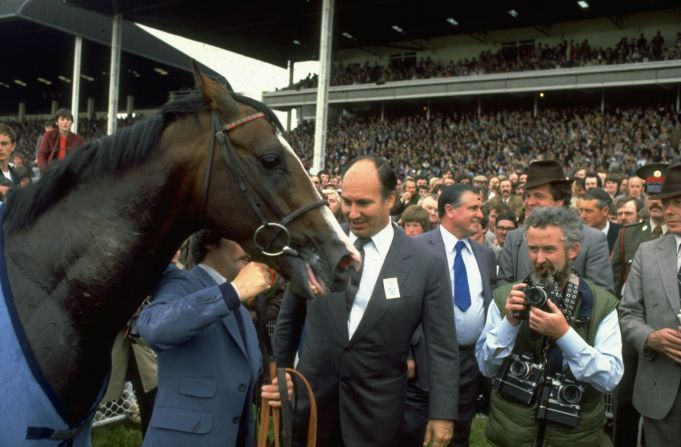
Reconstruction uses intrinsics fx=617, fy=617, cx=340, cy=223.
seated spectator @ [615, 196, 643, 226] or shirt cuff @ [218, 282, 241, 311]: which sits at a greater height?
seated spectator @ [615, 196, 643, 226]

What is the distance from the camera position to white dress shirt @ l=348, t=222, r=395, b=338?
2902 millimetres

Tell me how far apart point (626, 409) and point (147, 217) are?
3693 millimetres

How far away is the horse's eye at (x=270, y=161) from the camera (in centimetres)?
193

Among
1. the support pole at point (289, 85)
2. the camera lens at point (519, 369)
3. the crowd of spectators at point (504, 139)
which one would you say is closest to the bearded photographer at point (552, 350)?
the camera lens at point (519, 369)

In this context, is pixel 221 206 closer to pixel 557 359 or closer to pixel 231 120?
pixel 231 120

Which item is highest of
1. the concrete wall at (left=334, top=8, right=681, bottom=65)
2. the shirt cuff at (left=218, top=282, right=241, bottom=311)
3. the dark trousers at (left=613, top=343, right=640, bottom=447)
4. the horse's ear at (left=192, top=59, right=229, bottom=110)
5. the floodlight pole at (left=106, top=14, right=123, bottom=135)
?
the concrete wall at (left=334, top=8, right=681, bottom=65)

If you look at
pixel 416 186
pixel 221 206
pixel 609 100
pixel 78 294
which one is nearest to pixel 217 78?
pixel 221 206

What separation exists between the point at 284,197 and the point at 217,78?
19.6 inches

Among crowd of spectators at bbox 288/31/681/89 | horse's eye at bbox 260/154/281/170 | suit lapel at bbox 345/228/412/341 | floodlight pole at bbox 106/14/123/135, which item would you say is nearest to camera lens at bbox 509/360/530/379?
suit lapel at bbox 345/228/412/341

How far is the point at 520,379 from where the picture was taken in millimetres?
2883

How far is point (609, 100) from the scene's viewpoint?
92.8ft

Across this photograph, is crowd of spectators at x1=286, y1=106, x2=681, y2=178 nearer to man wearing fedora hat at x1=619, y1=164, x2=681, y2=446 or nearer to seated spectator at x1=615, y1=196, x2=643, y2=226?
seated spectator at x1=615, y1=196, x2=643, y2=226

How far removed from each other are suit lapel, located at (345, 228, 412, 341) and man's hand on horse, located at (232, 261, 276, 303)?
31.8 inches

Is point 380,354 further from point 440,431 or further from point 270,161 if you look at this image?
point 270,161
